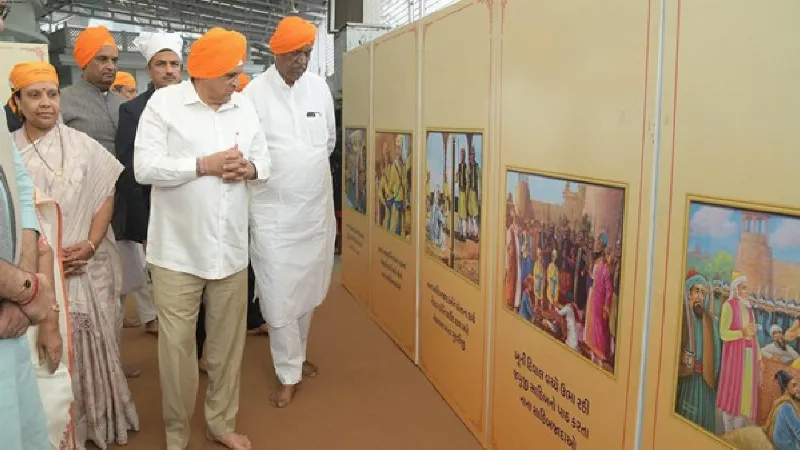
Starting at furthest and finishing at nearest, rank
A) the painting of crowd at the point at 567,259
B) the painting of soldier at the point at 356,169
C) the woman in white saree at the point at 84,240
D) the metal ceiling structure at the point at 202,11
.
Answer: the metal ceiling structure at the point at 202,11
the painting of soldier at the point at 356,169
the woman in white saree at the point at 84,240
the painting of crowd at the point at 567,259

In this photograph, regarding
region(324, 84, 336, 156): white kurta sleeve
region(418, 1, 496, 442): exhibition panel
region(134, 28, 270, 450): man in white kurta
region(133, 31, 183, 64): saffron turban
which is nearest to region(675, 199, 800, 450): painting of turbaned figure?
region(418, 1, 496, 442): exhibition panel

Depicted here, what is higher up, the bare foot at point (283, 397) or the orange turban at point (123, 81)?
the orange turban at point (123, 81)

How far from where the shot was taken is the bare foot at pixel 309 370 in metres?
3.65

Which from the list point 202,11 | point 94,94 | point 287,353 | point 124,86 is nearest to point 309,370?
point 287,353

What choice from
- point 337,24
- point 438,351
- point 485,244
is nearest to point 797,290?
point 485,244

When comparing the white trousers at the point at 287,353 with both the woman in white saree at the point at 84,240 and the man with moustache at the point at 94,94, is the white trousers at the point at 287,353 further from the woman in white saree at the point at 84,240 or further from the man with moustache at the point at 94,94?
the man with moustache at the point at 94,94

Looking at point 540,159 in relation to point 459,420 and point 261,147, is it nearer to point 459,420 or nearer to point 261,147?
point 261,147

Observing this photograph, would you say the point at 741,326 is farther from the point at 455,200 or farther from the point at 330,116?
the point at 330,116

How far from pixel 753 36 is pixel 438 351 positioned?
7.62 ft

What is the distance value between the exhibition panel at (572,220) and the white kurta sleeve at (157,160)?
120 centimetres

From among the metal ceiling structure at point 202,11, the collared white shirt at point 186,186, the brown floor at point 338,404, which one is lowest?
the brown floor at point 338,404

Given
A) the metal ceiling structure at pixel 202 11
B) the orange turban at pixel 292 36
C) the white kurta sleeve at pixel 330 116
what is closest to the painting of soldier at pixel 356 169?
the white kurta sleeve at pixel 330 116

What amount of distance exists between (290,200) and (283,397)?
977mm

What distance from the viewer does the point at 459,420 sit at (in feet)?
10.1
